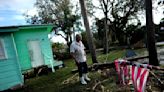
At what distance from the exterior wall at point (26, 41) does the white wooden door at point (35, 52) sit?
0.70ft

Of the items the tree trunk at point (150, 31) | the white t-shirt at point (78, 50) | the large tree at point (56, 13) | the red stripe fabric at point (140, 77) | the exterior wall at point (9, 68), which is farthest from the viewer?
the large tree at point (56, 13)

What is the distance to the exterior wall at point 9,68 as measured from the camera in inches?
366

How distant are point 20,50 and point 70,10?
60.2ft

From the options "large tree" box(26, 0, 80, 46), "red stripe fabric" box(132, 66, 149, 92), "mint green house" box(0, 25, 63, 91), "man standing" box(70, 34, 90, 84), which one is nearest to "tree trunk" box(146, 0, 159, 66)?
"man standing" box(70, 34, 90, 84)

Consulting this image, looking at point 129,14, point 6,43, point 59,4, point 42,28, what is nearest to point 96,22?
point 129,14

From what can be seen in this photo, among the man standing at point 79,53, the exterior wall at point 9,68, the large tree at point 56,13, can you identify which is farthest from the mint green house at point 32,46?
the large tree at point 56,13

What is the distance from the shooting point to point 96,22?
3547cm

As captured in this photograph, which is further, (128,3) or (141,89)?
(128,3)

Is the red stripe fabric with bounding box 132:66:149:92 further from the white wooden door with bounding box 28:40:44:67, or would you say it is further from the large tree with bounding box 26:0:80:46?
the large tree with bounding box 26:0:80:46

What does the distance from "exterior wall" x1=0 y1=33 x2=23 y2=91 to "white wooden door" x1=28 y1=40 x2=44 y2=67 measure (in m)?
4.61

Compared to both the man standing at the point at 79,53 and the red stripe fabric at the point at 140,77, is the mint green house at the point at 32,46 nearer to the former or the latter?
the man standing at the point at 79,53

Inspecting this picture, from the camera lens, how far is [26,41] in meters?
14.2

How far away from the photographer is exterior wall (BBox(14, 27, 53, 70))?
13.9 metres

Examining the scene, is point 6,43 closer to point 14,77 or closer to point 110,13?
point 14,77
